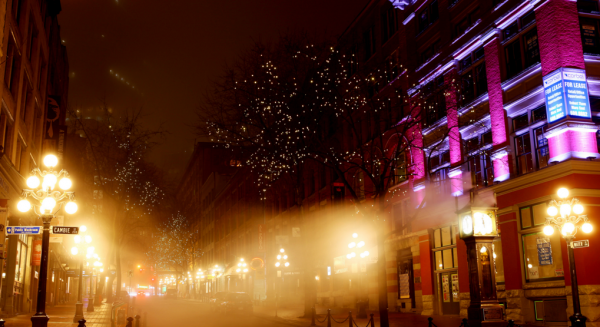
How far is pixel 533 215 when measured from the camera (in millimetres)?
21469

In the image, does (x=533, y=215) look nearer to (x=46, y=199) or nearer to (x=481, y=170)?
(x=481, y=170)

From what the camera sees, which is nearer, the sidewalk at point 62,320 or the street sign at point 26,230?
the street sign at point 26,230

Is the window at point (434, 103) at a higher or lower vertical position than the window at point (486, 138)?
higher

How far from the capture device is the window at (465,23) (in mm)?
26156

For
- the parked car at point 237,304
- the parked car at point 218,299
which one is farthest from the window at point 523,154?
Result: the parked car at point 218,299

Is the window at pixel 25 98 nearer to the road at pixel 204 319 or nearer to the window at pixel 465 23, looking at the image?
the road at pixel 204 319

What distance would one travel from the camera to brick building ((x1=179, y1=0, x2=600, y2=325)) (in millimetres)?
20000

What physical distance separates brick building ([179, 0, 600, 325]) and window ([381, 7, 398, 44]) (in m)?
0.08

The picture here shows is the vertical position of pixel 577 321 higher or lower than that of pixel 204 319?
higher

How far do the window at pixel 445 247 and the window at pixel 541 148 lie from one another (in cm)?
632

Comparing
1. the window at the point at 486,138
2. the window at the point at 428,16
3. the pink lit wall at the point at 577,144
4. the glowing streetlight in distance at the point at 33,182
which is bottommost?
the glowing streetlight in distance at the point at 33,182

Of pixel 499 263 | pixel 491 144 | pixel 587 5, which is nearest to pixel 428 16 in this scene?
pixel 491 144

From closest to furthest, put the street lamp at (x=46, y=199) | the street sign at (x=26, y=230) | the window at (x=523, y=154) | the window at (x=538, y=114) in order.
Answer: the street lamp at (x=46, y=199)
the street sign at (x=26, y=230)
the window at (x=538, y=114)
the window at (x=523, y=154)

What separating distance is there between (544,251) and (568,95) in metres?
6.24
